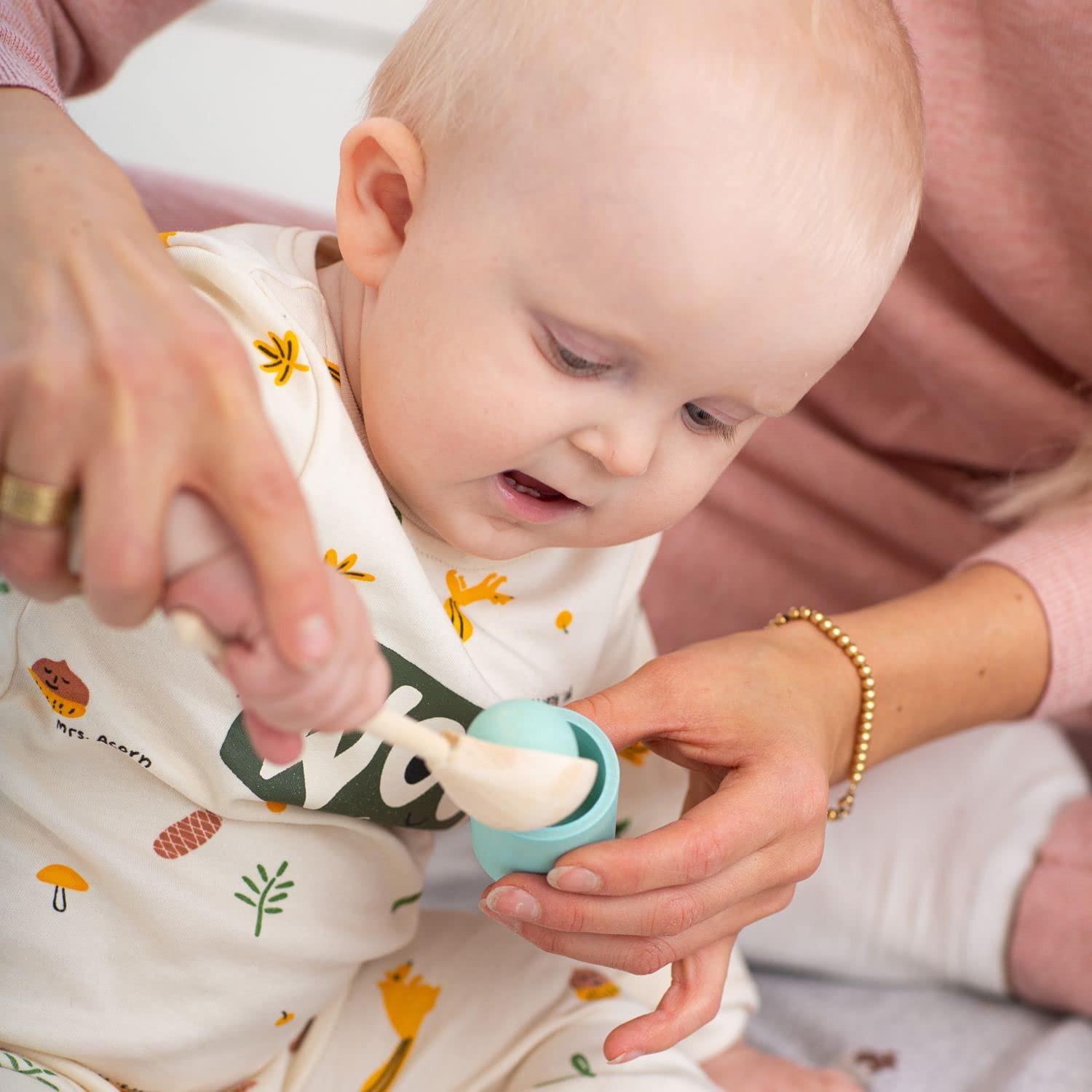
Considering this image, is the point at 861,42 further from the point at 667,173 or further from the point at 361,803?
the point at 361,803

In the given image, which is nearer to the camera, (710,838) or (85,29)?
(710,838)

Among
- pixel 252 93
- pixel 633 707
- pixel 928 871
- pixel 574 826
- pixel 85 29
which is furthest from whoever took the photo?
pixel 252 93

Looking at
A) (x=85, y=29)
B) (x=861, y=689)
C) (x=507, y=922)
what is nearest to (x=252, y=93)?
(x=85, y=29)

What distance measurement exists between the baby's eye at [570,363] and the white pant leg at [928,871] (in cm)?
66

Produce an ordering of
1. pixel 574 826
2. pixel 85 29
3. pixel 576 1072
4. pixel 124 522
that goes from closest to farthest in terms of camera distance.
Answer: pixel 124 522
pixel 574 826
pixel 576 1072
pixel 85 29

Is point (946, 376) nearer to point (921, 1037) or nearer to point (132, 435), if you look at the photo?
point (921, 1037)

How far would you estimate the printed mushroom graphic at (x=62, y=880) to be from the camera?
2.37ft

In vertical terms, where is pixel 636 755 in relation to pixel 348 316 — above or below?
below

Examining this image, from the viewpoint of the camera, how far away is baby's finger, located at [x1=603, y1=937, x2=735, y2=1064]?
0.69m

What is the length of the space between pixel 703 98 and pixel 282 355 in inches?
10.8

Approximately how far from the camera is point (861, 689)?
0.87m

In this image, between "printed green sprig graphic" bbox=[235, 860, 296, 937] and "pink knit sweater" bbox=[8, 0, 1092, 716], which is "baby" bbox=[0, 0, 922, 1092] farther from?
"pink knit sweater" bbox=[8, 0, 1092, 716]

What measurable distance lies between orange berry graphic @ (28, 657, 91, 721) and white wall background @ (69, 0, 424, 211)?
1137 mm

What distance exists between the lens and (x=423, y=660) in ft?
2.43
